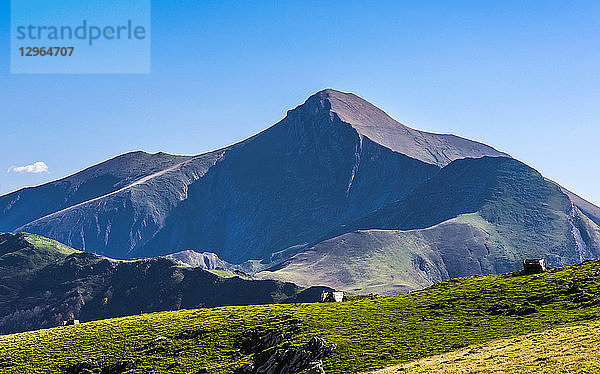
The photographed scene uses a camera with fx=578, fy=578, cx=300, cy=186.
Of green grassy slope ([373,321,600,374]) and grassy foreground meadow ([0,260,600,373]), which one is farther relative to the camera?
A: grassy foreground meadow ([0,260,600,373])

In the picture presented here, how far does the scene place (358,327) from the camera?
4397 inches

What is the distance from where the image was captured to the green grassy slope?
5834cm

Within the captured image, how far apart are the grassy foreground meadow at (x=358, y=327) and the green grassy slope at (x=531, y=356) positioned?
930 cm

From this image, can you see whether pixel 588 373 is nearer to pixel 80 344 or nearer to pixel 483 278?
pixel 483 278

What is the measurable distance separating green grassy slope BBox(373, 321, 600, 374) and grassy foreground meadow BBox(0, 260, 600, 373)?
9302mm

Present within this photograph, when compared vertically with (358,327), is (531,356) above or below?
above

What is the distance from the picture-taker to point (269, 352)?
103m

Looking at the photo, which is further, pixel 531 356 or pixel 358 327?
pixel 358 327

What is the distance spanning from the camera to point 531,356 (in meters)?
65.4

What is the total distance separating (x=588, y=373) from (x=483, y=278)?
92.7 m

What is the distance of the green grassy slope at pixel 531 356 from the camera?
58.3m

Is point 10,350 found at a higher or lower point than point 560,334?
lower

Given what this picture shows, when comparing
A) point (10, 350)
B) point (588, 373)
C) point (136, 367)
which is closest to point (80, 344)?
point (10, 350)

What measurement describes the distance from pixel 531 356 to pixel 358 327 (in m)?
49.2
